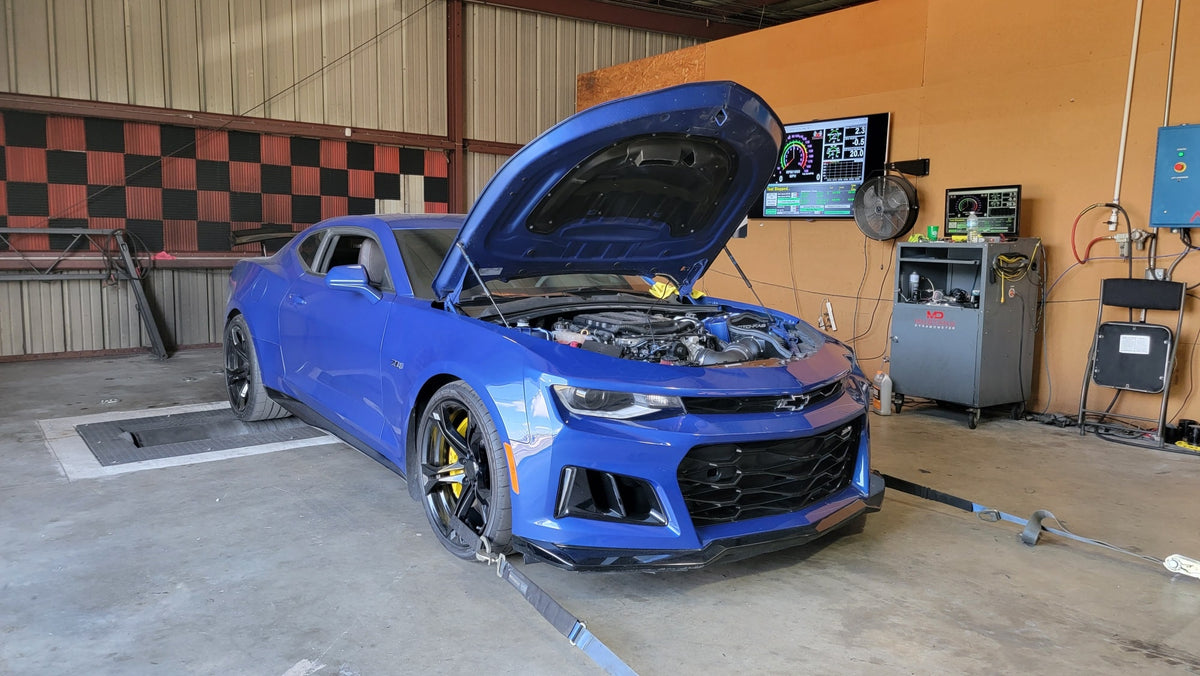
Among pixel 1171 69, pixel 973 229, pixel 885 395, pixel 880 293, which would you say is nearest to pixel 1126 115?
pixel 1171 69

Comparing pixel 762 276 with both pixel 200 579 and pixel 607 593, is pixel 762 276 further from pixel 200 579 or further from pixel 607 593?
pixel 200 579

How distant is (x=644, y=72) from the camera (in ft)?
27.0

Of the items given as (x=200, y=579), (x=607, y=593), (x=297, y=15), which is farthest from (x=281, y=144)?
(x=607, y=593)

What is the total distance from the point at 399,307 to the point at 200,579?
1.06 metres

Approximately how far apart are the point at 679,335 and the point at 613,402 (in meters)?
0.67

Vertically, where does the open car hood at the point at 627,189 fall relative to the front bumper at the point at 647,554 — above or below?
above

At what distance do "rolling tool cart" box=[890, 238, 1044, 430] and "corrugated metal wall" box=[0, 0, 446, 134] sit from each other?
554 cm

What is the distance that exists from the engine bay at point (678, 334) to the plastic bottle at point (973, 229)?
8.57ft

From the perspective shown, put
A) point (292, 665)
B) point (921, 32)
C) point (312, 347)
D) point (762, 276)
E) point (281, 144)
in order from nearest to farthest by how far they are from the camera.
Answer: point (292, 665) < point (312, 347) < point (921, 32) < point (762, 276) < point (281, 144)

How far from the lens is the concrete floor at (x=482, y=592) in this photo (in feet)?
6.32

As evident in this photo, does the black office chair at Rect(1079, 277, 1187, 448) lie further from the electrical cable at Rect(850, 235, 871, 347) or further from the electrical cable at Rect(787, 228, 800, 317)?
the electrical cable at Rect(787, 228, 800, 317)

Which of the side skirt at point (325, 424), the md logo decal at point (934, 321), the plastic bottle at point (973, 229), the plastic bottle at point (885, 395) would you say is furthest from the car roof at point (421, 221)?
the plastic bottle at point (973, 229)

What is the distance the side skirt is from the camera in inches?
112

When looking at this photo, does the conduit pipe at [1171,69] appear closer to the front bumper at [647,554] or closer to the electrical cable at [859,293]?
the electrical cable at [859,293]
